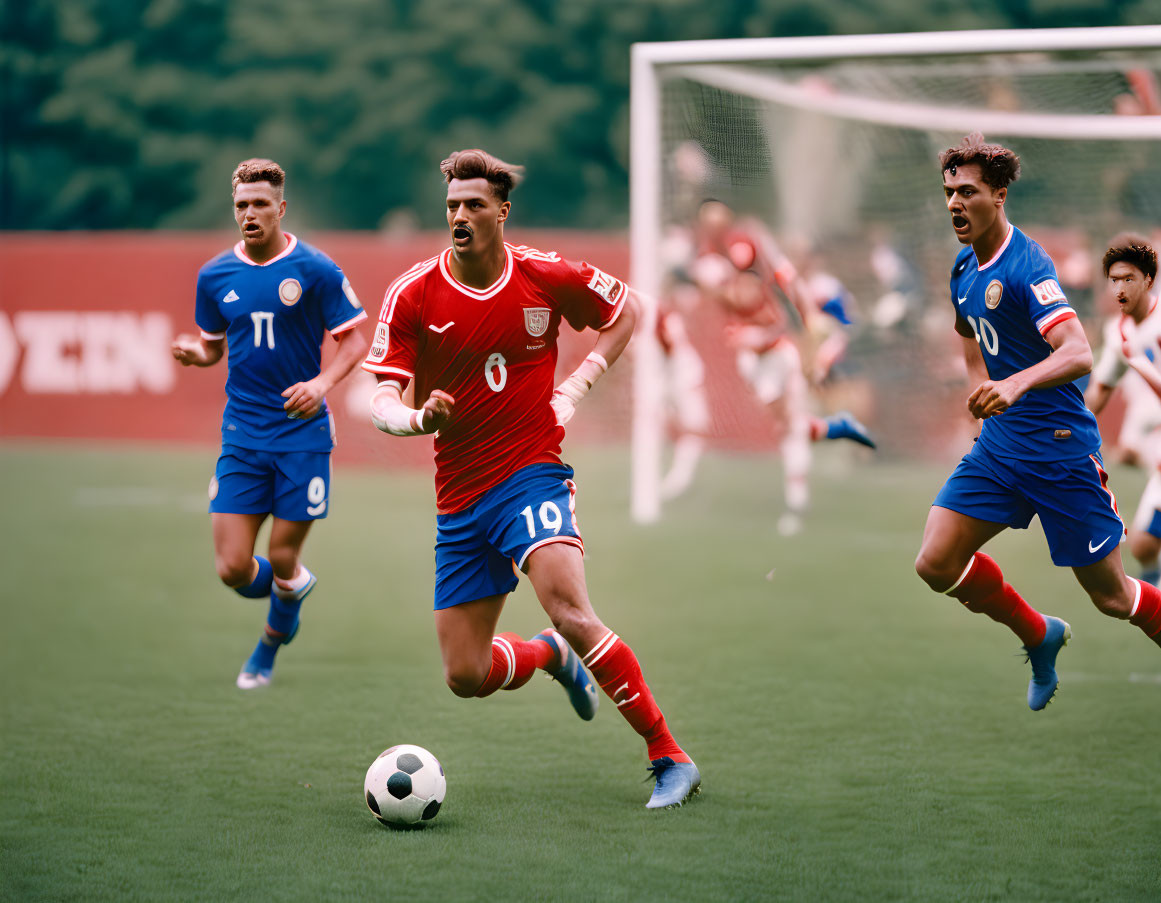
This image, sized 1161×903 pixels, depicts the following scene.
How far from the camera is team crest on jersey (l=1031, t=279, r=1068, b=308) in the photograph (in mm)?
4730

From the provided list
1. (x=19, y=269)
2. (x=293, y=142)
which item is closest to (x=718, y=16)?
(x=293, y=142)

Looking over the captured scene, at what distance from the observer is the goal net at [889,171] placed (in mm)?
9430

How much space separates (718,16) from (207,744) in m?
23.3

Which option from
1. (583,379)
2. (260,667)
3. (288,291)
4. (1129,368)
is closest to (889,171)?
(1129,368)

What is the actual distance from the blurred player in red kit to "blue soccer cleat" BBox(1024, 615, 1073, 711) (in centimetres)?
549

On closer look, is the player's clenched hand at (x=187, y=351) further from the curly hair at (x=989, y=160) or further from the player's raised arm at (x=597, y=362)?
the curly hair at (x=989, y=160)

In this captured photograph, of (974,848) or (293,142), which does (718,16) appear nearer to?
(293,142)

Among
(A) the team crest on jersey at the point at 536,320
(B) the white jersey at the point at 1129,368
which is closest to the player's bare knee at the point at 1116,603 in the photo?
(B) the white jersey at the point at 1129,368

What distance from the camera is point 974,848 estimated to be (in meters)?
4.39

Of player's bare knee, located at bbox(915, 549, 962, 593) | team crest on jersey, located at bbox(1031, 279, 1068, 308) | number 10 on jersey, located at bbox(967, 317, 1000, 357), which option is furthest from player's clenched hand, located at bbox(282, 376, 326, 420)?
team crest on jersey, located at bbox(1031, 279, 1068, 308)

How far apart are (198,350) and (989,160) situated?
322 cm

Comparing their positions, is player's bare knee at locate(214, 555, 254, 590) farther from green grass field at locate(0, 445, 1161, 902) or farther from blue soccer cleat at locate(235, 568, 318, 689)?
green grass field at locate(0, 445, 1161, 902)

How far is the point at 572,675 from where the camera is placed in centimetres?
545

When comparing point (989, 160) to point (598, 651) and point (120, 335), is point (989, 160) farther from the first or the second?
point (120, 335)
